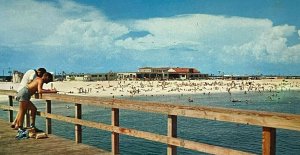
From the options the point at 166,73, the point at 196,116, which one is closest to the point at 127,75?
the point at 166,73

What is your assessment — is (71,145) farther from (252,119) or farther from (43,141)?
(252,119)

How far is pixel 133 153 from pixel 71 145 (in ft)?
43.9

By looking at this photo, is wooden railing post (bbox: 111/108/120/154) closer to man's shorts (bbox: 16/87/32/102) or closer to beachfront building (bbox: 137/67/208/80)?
man's shorts (bbox: 16/87/32/102)

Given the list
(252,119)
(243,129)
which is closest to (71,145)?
(252,119)

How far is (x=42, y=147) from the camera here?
291 inches

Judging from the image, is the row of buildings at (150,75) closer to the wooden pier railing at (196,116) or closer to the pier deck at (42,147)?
the pier deck at (42,147)

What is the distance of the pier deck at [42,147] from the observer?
22.6 feet

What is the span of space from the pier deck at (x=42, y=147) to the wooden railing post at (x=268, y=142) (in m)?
3.37

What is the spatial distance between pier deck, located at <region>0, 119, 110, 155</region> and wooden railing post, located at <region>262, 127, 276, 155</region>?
133 inches

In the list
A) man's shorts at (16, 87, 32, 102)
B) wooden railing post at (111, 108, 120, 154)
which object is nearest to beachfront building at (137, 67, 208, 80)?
man's shorts at (16, 87, 32, 102)

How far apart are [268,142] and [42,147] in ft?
16.3

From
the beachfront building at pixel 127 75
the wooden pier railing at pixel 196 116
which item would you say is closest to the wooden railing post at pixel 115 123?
the wooden pier railing at pixel 196 116

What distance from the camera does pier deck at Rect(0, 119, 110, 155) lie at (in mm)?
6879

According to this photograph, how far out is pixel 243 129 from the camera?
33.0m
